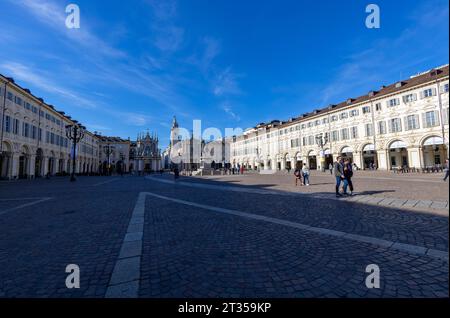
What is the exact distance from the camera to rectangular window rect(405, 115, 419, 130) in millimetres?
31250

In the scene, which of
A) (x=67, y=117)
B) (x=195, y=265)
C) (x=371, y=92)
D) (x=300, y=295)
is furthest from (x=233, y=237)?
(x=67, y=117)

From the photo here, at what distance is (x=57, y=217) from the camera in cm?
663

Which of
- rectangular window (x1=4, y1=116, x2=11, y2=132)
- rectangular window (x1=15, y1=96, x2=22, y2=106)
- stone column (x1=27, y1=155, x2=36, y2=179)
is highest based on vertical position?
rectangular window (x1=15, y1=96, x2=22, y2=106)

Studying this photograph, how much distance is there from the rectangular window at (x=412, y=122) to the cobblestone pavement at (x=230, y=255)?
116 feet

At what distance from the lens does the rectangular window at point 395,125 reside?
33.6 metres

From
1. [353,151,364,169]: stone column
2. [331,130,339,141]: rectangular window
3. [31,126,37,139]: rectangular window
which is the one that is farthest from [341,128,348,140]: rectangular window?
[31,126,37,139]: rectangular window

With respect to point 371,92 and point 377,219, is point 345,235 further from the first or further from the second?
point 371,92

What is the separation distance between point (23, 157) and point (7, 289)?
135ft

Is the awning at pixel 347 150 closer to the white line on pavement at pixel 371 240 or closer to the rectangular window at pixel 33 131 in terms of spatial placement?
the white line on pavement at pixel 371 240

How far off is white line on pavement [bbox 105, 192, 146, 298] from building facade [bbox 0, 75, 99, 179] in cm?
3482

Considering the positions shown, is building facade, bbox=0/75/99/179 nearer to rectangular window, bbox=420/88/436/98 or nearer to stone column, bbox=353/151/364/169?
stone column, bbox=353/151/364/169
